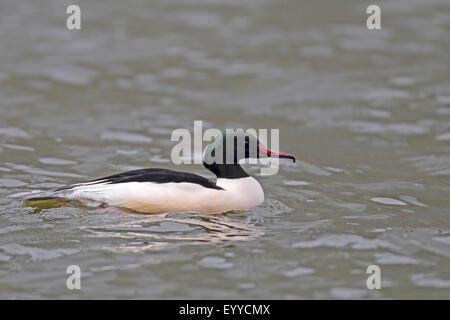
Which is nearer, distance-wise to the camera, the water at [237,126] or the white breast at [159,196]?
the water at [237,126]

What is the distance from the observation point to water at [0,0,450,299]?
7621mm

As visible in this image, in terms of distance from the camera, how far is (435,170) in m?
12.2

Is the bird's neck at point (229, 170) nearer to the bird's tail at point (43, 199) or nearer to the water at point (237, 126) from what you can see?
the water at point (237, 126)

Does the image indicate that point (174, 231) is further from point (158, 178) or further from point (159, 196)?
point (158, 178)

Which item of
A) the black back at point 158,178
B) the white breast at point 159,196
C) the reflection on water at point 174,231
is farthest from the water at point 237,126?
the black back at point 158,178

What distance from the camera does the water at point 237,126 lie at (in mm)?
7621

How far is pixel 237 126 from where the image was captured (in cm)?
1471

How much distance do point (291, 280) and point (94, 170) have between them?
17.7 feet

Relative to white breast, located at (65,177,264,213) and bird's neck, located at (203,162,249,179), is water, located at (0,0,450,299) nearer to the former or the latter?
white breast, located at (65,177,264,213)

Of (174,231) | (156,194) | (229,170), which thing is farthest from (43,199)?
(229,170)

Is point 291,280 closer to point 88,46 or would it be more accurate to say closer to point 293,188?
point 293,188

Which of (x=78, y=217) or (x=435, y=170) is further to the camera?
(x=435, y=170)
